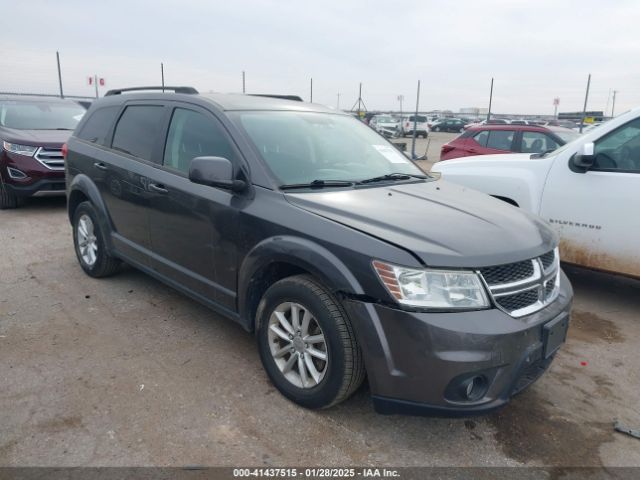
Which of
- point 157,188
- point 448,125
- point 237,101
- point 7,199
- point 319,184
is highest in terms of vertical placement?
point 237,101

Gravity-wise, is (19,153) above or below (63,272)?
above

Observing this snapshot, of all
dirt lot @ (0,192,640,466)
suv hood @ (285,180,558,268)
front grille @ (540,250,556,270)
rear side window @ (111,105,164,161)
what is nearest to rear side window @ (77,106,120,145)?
rear side window @ (111,105,164,161)

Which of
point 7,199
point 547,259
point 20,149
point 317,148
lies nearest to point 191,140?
point 317,148

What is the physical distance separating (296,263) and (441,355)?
915 millimetres

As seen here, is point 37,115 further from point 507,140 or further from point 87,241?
point 507,140

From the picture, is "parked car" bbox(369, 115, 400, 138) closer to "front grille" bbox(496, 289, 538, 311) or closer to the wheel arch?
the wheel arch

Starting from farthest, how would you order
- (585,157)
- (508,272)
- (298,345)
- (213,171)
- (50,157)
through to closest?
(50,157), (585,157), (213,171), (298,345), (508,272)

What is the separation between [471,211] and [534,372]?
3.18 feet

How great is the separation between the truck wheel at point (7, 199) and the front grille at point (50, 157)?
746mm

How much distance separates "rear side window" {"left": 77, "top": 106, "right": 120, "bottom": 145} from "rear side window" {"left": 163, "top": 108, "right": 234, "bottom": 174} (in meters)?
1.12

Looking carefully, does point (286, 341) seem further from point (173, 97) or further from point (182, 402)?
point (173, 97)

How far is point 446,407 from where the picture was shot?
240 cm

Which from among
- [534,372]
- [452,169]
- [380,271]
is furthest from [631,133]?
[380,271]

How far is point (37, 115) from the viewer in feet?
29.1
